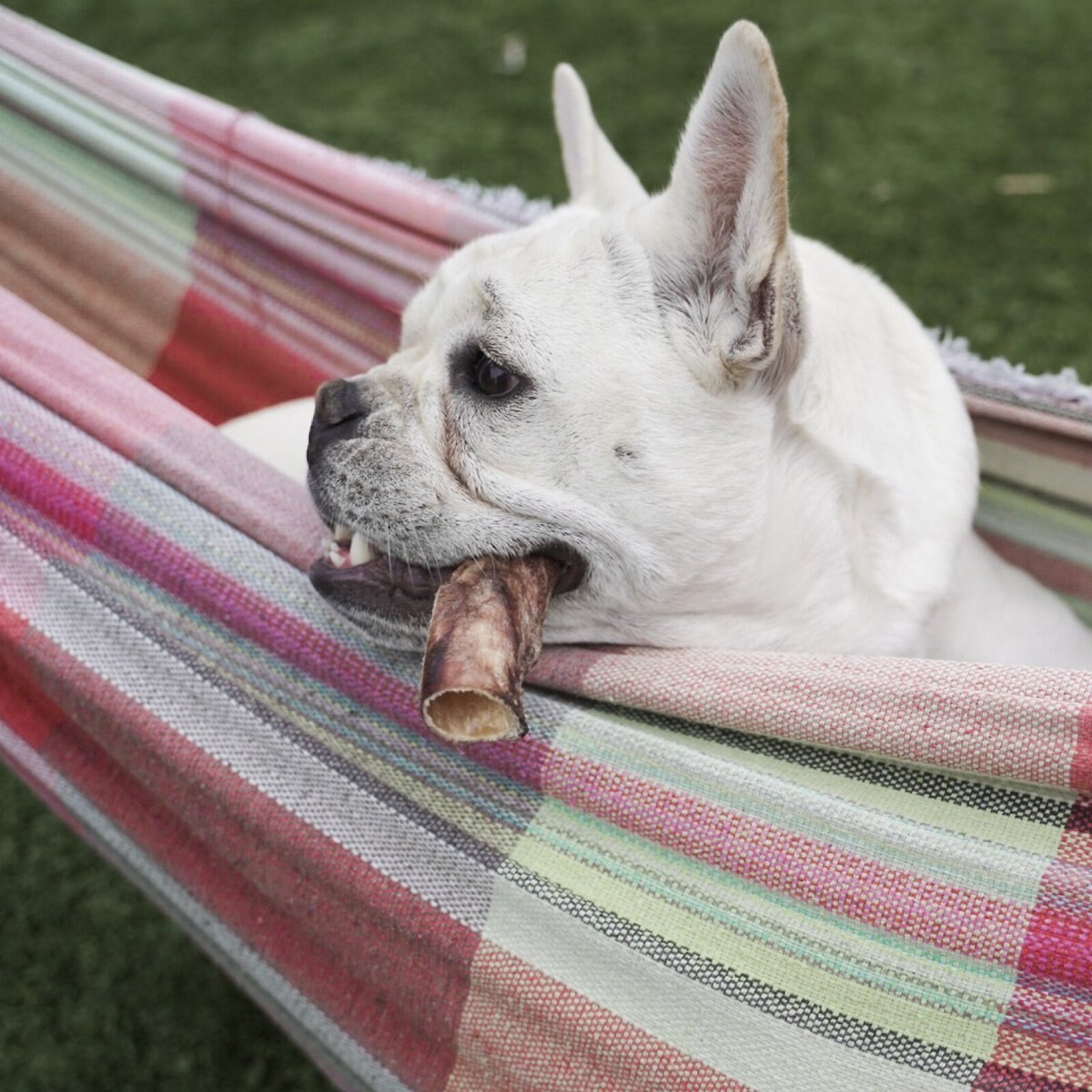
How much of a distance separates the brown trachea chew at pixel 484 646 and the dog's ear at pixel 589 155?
759 mm

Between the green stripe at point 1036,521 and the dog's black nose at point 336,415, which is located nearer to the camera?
the dog's black nose at point 336,415

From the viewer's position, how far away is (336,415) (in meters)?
1.46

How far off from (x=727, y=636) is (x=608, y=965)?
47 centimetres

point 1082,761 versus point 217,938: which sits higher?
point 1082,761

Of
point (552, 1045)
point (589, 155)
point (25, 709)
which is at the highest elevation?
point (589, 155)

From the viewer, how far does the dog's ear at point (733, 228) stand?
118 cm

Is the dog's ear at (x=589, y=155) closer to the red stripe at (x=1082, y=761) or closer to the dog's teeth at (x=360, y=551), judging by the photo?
the dog's teeth at (x=360, y=551)

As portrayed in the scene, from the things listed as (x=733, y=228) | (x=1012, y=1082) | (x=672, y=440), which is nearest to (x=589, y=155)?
(x=733, y=228)

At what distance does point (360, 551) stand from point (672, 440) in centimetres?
40

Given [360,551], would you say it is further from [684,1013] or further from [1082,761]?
[1082,761]

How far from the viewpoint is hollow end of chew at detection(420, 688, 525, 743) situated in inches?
40.9

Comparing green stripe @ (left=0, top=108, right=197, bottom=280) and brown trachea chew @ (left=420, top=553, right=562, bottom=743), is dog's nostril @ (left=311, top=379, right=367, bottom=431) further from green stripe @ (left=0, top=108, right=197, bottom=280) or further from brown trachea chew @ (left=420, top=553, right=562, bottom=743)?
green stripe @ (left=0, top=108, right=197, bottom=280)

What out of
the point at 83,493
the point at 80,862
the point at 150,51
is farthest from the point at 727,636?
the point at 150,51

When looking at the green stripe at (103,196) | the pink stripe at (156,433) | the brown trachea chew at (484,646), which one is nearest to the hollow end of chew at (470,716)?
the brown trachea chew at (484,646)
